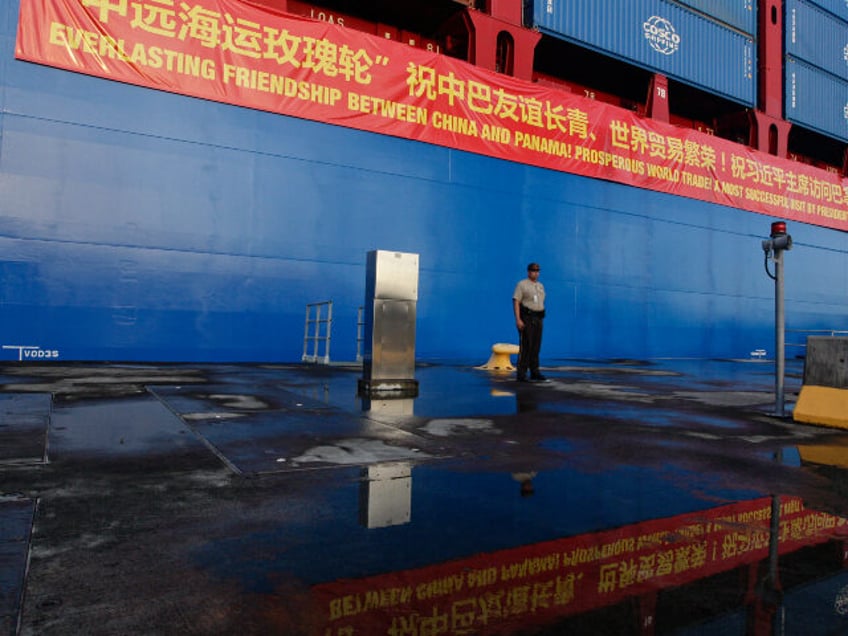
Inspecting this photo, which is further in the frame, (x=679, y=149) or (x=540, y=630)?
(x=679, y=149)

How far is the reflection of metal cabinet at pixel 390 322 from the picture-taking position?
A: 246 inches

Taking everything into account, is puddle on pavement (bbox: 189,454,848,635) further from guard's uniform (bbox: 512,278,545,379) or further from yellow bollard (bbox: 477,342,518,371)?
yellow bollard (bbox: 477,342,518,371)

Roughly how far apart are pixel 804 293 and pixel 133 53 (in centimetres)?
2323

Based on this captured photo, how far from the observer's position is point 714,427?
4.66 meters

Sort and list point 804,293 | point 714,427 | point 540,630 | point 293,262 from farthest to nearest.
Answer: point 804,293
point 293,262
point 714,427
point 540,630

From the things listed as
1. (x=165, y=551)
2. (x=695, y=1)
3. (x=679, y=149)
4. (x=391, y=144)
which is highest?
(x=695, y=1)

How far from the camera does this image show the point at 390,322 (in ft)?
20.7

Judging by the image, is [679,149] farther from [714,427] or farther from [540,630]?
[540,630]

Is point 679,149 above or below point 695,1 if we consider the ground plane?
below

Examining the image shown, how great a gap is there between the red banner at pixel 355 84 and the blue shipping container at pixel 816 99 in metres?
5.77

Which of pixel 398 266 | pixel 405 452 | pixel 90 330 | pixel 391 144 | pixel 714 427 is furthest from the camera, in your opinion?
pixel 391 144

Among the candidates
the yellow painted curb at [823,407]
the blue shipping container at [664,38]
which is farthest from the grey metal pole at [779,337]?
the blue shipping container at [664,38]

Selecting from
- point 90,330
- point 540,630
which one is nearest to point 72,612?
point 540,630

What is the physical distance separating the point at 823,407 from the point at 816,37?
23679 mm
